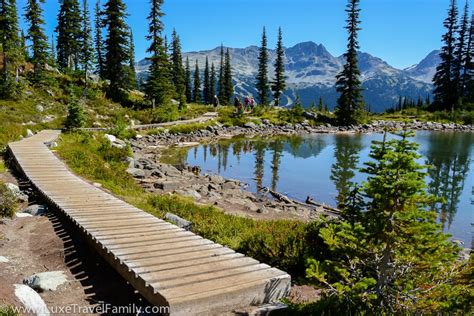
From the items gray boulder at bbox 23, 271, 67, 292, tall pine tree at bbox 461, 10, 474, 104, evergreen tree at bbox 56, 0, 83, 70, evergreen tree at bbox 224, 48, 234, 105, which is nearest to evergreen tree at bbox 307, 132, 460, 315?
gray boulder at bbox 23, 271, 67, 292

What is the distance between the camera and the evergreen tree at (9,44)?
32.7m

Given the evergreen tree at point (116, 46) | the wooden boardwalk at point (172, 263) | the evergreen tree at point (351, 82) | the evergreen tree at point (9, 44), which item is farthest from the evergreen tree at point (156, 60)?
the wooden boardwalk at point (172, 263)

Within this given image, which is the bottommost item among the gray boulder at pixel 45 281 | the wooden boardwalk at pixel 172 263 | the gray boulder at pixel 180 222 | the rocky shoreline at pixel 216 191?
the rocky shoreline at pixel 216 191

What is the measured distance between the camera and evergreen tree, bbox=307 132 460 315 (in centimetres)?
439

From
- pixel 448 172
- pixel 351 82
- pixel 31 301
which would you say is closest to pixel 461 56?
pixel 351 82

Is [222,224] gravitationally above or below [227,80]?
below

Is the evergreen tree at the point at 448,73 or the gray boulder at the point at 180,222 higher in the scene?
the evergreen tree at the point at 448,73

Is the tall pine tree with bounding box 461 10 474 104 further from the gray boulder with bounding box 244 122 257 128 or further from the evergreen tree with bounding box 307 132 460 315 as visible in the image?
the evergreen tree with bounding box 307 132 460 315

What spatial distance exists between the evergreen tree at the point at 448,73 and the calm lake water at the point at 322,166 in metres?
27.4

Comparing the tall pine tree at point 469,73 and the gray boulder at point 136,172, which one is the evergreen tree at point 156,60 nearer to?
the gray boulder at point 136,172

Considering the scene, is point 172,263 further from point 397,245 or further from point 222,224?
point 222,224

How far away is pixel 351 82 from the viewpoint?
52781 millimetres

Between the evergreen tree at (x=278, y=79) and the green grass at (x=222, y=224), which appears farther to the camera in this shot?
the evergreen tree at (x=278, y=79)

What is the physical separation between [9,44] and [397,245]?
3997cm
